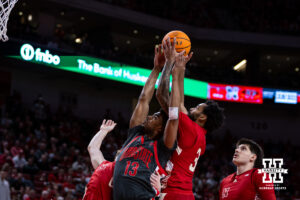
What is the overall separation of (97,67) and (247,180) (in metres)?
13.4

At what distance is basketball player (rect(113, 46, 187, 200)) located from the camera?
11.0ft

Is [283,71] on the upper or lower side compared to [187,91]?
upper

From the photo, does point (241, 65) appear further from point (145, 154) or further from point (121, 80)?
point (145, 154)

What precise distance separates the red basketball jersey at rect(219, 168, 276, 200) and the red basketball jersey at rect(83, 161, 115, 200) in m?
1.58

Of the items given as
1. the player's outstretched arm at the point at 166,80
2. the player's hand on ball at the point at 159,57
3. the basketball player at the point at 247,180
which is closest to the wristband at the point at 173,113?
the player's outstretched arm at the point at 166,80

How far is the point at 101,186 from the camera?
12.3 feet

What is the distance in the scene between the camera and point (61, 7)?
18.6 metres

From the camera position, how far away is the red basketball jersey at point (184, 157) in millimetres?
3840

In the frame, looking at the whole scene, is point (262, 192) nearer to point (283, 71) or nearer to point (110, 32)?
point (110, 32)

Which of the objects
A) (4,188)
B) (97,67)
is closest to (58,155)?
(4,188)

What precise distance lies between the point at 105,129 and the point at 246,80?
18.2 meters

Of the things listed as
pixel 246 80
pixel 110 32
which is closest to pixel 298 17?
pixel 246 80

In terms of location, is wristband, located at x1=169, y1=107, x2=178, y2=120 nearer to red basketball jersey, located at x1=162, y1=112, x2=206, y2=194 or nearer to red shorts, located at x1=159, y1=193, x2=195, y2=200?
red basketball jersey, located at x1=162, y1=112, x2=206, y2=194

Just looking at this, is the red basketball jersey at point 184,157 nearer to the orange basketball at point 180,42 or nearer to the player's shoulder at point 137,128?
the player's shoulder at point 137,128
